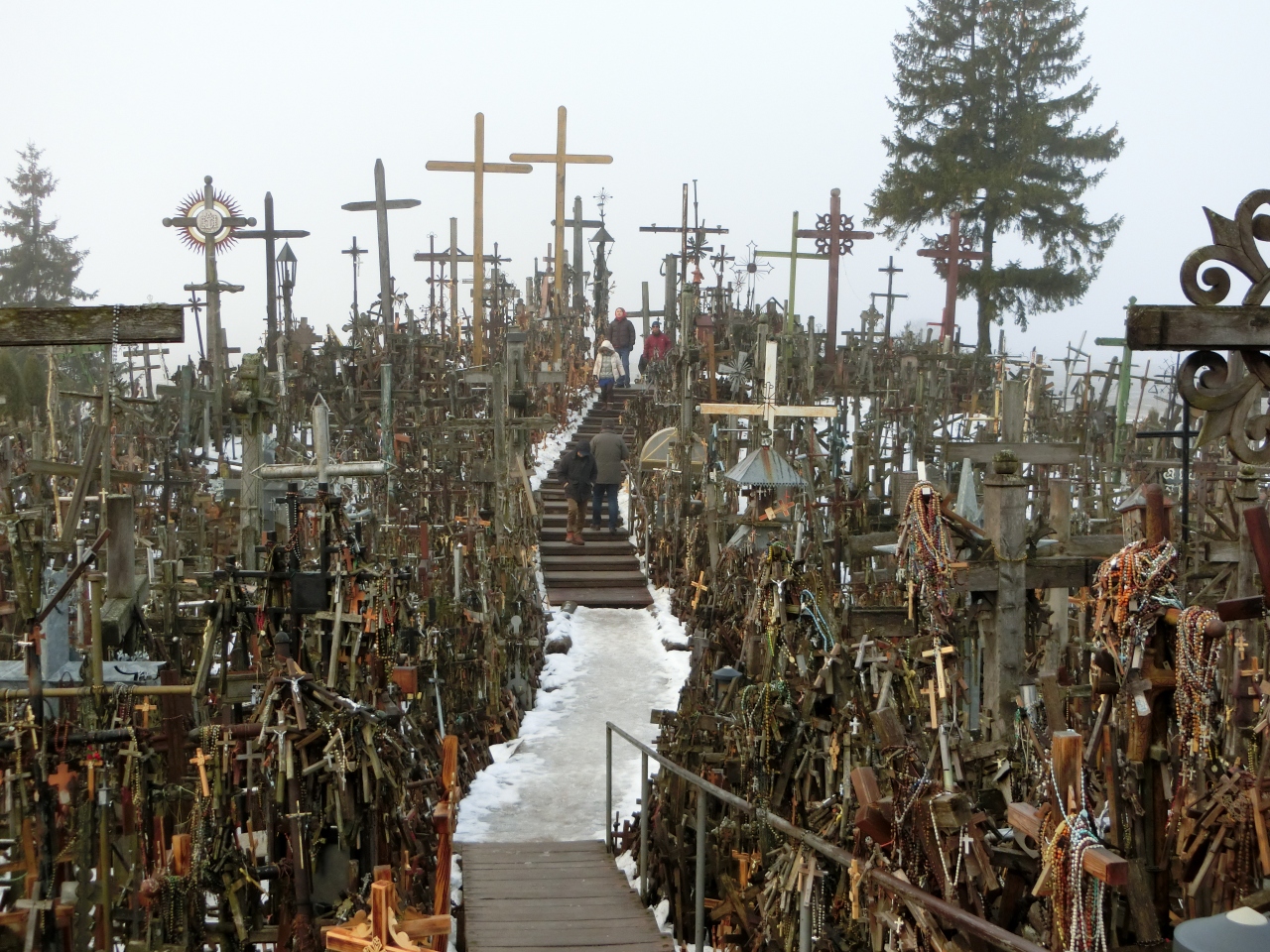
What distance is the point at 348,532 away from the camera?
7273mm

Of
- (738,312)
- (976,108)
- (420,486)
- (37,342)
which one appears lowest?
(420,486)

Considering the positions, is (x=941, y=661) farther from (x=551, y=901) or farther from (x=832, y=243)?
(x=832, y=243)

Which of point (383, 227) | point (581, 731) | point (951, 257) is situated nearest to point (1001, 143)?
point (951, 257)

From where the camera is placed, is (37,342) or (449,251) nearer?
(37,342)

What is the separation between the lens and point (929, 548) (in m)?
6.65

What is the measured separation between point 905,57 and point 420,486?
801 inches

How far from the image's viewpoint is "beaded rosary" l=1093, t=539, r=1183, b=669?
3.86 m

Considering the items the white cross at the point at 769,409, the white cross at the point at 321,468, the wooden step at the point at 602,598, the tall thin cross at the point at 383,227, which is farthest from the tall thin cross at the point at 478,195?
the white cross at the point at 321,468

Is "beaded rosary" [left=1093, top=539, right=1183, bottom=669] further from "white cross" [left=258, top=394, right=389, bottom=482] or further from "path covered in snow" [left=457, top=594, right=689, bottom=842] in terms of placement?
"path covered in snow" [left=457, top=594, right=689, bottom=842]

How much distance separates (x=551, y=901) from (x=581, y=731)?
4485 mm

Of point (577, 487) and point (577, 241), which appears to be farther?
point (577, 241)

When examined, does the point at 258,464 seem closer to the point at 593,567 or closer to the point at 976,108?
the point at 593,567

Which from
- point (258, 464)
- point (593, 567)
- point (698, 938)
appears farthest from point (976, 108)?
point (698, 938)

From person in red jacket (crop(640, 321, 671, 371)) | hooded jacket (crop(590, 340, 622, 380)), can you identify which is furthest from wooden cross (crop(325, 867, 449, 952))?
hooded jacket (crop(590, 340, 622, 380))
